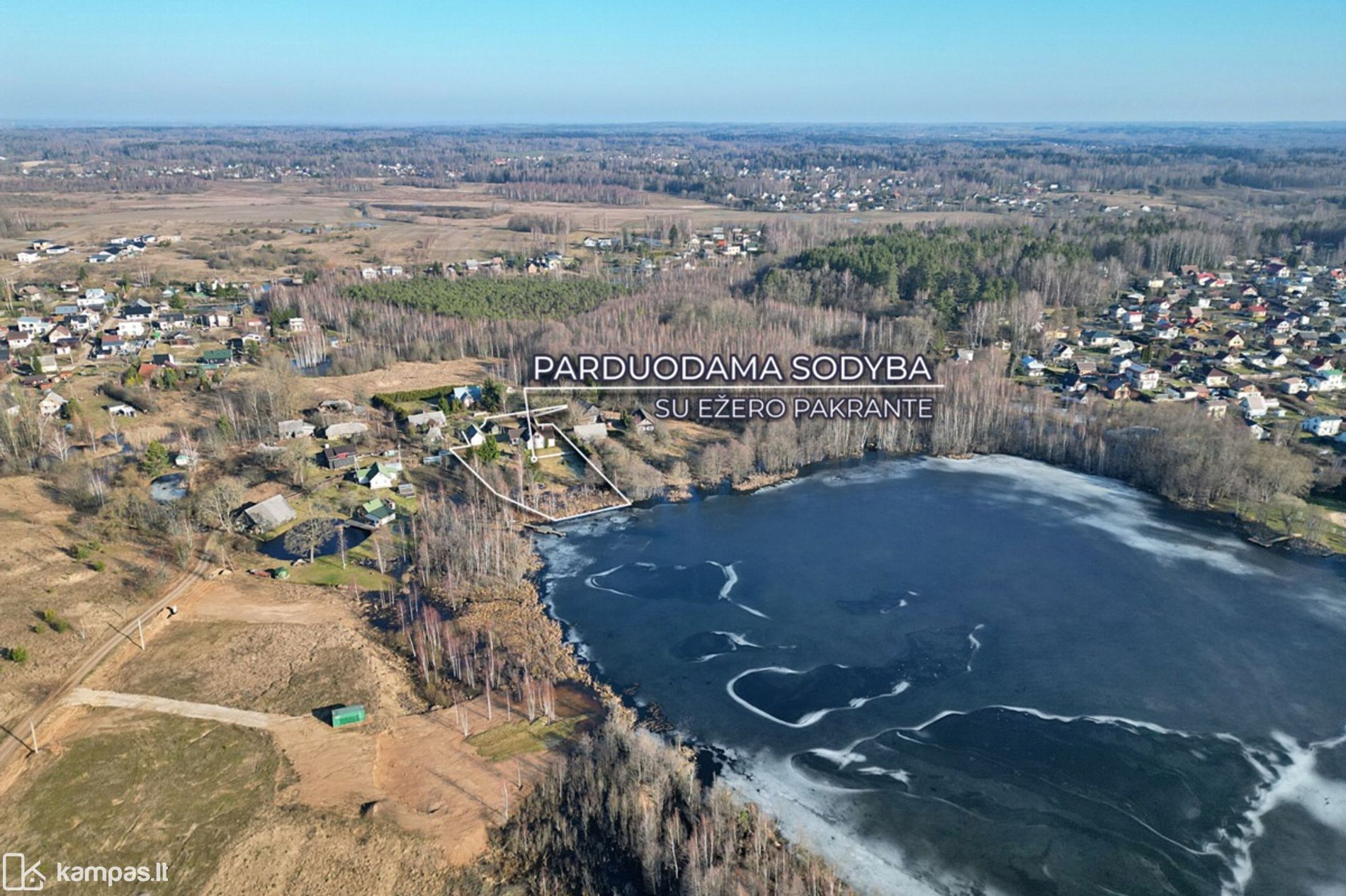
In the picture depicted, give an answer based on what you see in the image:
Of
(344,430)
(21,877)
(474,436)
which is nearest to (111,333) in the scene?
(344,430)

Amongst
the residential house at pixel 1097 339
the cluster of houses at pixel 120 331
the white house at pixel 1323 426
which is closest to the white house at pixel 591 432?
the cluster of houses at pixel 120 331

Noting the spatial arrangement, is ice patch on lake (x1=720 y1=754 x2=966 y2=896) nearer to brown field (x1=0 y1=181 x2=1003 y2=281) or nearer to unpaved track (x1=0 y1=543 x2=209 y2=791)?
unpaved track (x1=0 y1=543 x2=209 y2=791)

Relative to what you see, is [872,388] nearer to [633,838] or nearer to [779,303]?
[779,303]

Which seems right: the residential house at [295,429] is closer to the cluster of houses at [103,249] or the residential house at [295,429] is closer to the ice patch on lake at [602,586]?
the ice patch on lake at [602,586]

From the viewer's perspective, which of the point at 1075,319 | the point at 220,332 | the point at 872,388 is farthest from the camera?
the point at 1075,319

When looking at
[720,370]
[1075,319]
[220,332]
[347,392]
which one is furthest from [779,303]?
[220,332]

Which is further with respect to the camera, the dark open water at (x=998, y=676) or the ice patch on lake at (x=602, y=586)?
the ice patch on lake at (x=602, y=586)

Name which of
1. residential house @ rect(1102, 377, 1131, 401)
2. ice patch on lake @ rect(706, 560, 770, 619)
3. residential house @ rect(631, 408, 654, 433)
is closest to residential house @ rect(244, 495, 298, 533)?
residential house @ rect(631, 408, 654, 433)
